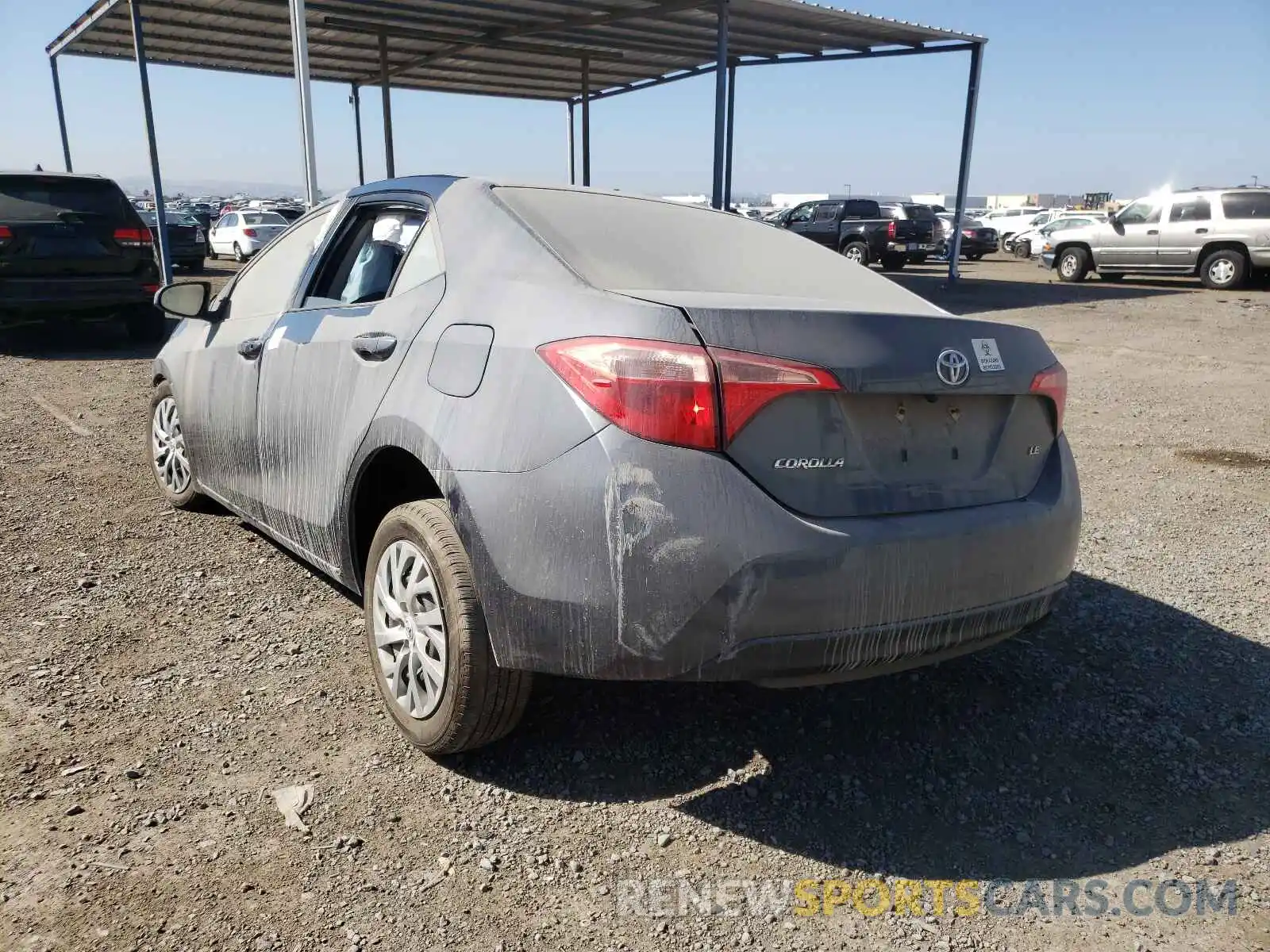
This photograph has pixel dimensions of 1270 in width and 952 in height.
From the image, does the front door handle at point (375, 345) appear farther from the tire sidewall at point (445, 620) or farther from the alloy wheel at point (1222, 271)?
the alloy wheel at point (1222, 271)

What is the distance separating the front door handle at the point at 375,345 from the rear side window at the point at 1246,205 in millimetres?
20069

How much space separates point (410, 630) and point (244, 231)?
2435 centimetres

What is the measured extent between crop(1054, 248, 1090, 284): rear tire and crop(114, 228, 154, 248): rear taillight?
18771 mm

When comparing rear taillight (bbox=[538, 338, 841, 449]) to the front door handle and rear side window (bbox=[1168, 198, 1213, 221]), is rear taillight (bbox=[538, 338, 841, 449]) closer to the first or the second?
the front door handle

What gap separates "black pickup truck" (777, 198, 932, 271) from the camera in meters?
23.9

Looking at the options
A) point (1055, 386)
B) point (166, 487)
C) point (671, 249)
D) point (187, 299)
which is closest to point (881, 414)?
point (1055, 386)

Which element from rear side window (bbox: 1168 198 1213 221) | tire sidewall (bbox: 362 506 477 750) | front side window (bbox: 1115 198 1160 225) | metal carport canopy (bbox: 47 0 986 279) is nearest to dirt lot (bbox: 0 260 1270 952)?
tire sidewall (bbox: 362 506 477 750)

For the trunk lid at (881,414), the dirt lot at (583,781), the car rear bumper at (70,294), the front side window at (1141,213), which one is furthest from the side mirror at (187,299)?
the front side window at (1141,213)

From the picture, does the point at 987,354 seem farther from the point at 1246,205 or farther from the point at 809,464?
the point at 1246,205

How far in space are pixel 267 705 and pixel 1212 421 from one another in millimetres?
7285

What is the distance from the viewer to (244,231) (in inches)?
955

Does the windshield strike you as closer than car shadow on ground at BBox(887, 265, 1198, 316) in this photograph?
No

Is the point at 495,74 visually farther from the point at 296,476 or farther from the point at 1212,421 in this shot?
the point at 296,476

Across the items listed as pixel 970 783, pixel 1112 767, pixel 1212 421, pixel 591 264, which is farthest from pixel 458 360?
pixel 1212 421
